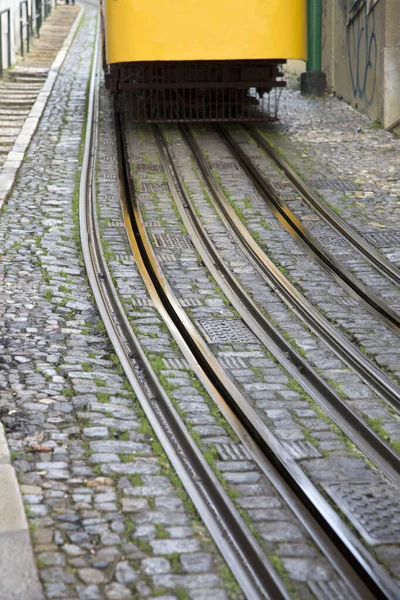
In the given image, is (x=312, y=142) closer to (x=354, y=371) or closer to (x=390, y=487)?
(x=354, y=371)

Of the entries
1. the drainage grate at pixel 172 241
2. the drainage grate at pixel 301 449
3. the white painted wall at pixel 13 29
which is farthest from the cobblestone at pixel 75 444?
the white painted wall at pixel 13 29

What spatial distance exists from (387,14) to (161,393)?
9.52 m

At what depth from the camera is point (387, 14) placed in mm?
13242

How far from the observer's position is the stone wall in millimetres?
13375

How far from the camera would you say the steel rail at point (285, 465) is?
3600 millimetres

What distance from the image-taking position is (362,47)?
14711mm

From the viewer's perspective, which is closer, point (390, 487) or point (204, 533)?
point (204, 533)

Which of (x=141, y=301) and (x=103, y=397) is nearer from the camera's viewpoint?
(x=103, y=397)

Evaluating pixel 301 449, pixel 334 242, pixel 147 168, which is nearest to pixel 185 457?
pixel 301 449

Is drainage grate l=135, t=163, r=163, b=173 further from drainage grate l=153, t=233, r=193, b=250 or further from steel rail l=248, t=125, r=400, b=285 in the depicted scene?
drainage grate l=153, t=233, r=193, b=250

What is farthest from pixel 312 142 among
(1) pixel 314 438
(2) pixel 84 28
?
(2) pixel 84 28

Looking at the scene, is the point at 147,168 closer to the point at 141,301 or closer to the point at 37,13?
the point at 141,301

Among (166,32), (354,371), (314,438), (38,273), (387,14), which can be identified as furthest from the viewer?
(387,14)

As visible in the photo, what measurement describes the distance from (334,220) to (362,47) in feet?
21.5
